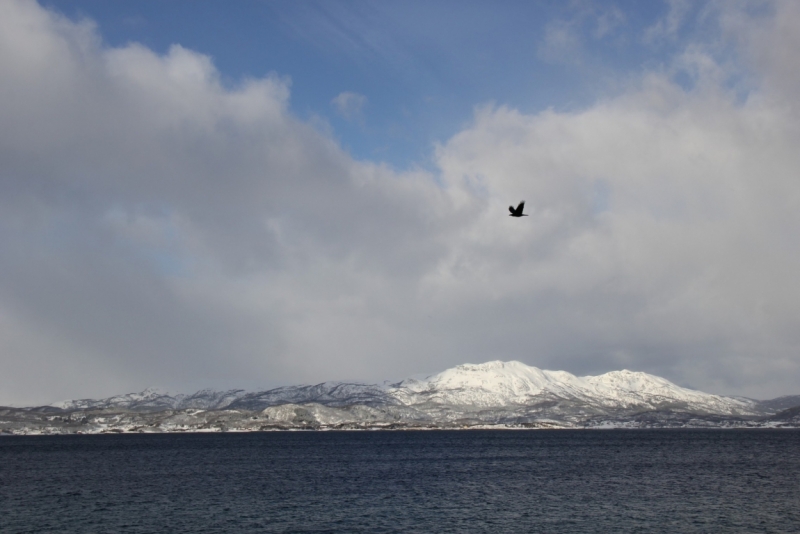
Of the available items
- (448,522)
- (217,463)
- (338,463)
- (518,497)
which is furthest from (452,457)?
(448,522)

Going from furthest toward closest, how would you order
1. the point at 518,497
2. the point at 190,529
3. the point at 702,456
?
1. the point at 702,456
2. the point at 518,497
3. the point at 190,529

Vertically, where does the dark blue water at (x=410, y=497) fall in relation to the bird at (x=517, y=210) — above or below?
below

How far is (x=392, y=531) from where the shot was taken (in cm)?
6562

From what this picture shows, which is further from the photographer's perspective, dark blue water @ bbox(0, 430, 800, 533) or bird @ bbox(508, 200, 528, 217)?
dark blue water @ bbox(0, 430, 800, 533)

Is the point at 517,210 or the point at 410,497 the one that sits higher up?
the point at 517,210

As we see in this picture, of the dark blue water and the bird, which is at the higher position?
the bird

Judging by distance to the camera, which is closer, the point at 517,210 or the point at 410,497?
the point at 517,210

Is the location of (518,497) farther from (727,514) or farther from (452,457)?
(452,457)

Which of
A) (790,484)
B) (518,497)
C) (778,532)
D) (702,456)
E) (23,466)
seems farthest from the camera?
(702,456)

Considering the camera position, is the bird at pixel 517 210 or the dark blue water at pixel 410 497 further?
the dark blue water at pixel 410 497

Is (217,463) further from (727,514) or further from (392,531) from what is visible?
(727,514)

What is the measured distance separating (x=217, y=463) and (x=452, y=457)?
61.8 m

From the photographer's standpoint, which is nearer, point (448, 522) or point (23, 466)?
point (448, 522)

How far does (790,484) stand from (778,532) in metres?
46.2
